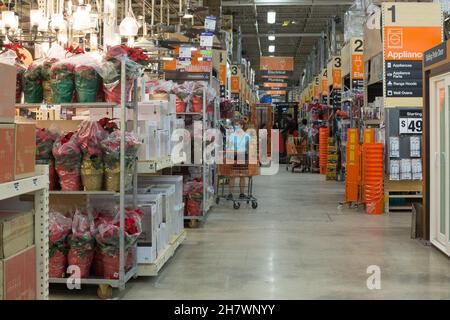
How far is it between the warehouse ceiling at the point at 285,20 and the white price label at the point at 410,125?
936 cm

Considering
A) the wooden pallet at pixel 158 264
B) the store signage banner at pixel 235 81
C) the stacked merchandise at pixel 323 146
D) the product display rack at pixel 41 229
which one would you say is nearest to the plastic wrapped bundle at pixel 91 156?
the wooden pallet at pixel 158 264

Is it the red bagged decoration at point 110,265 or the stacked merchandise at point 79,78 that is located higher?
the stacked merchandise at point 79,78

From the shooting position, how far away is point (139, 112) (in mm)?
5637

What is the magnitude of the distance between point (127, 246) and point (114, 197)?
1.80 ft

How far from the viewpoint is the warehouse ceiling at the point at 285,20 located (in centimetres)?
1841

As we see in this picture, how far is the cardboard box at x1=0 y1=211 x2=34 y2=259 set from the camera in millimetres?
2385

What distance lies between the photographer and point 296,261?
597cm

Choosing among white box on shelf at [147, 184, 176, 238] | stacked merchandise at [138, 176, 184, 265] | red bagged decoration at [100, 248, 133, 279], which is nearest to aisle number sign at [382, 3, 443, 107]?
stacked merchandise at [138, 176, 184, 265]

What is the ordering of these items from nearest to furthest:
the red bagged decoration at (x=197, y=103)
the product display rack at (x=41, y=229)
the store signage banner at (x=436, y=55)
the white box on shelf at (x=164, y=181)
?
the product display rack at (x=41, y=229)
the store signage banner at (x=436, y=55)
the white box on shelf at (x=164, y=181)
the red bagged decoration at (x=197, y=103)

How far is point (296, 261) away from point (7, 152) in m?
4.08

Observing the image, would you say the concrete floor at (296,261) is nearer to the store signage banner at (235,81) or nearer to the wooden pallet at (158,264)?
the wooden pallet at (158,264)

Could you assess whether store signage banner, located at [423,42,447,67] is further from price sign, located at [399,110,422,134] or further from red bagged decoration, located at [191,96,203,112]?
red bagged decoration, located at [191,96,203,112]

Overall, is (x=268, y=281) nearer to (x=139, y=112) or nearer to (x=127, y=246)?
(x=127, y=246)

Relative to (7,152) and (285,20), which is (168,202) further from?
(285,20)
